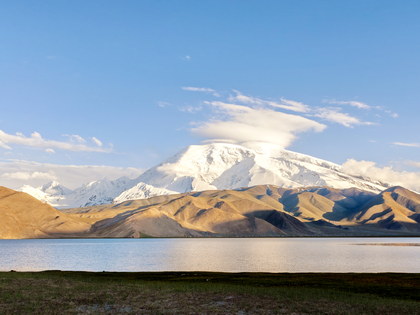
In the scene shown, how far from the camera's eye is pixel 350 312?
34.8 metres

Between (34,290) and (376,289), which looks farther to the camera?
(376,289)

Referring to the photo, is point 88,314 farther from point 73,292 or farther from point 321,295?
point 321,295

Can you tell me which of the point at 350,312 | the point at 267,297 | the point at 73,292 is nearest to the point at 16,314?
the point at 73,292

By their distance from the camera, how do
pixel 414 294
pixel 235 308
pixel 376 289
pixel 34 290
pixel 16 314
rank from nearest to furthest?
pixel 16 314, pixel 235 308, pixel 34 290, pixel 414 294, pixel 376 289

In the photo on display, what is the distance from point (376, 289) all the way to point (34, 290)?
115 feet

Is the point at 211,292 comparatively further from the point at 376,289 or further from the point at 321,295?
the point at 376,289

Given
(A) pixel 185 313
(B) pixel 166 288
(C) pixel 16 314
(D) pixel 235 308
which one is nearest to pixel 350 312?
(D) pixel 235 308

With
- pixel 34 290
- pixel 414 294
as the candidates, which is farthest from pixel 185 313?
pixel 414 294

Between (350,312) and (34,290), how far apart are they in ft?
91.4

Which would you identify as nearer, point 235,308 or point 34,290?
point 235,308

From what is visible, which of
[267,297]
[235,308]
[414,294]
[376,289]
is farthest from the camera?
[376,289]

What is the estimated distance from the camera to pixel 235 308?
36.3 metres

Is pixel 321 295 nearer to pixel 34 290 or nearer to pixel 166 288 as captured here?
pixel 166 288

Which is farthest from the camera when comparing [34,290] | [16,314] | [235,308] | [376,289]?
[376,289]
